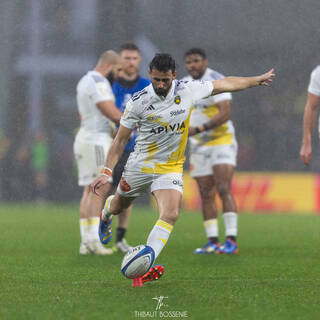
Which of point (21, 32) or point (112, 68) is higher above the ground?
point (21, 32)

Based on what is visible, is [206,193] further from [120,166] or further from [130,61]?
[130,61]

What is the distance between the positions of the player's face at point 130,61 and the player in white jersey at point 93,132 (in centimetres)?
13

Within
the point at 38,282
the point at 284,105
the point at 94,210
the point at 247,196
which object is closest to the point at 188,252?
the point at 94,210

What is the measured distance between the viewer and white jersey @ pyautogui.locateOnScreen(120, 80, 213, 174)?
6.48 meters

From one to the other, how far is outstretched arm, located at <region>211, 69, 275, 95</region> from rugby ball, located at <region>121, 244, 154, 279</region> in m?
1.56

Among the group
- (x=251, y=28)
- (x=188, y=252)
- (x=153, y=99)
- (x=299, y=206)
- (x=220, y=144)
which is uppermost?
(x=251, y=28)

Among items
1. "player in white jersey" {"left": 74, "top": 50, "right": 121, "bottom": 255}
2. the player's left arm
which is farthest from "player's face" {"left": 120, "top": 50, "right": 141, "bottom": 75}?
the player's left arm

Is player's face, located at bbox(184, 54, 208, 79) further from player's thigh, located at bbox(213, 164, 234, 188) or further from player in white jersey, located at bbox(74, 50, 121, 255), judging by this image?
player's thigh, located at bbox(213, 164, 234, 188)

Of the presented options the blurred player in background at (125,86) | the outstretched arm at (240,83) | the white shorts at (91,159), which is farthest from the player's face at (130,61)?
the outstretched arm at (240,83)

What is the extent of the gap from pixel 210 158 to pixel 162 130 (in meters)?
3.14

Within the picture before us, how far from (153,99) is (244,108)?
1534 cm

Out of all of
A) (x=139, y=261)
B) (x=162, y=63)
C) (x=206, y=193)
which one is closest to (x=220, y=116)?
(x=206, y=193)

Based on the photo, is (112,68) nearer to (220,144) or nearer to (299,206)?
(220,144)

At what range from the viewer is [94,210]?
9.26 metres
